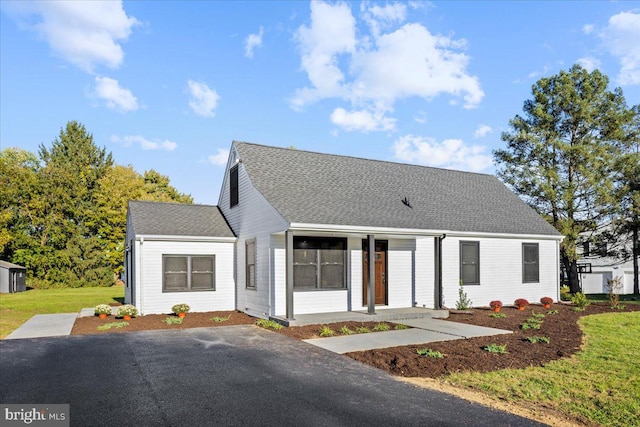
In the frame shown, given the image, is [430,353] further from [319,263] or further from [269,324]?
[319,263]

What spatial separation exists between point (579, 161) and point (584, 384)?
21495 mm

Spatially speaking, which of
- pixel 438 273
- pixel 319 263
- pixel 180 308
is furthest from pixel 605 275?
pixel 180 308

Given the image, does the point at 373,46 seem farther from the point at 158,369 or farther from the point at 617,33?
the point at 158,369

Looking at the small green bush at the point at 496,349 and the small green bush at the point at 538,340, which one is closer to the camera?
the small green bush at the point at 496,349

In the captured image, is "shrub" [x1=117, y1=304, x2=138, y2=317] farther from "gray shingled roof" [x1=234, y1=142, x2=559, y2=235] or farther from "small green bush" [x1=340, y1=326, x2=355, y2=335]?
"small green bush" [x1=340, y1=326, x2=355, y2=335]

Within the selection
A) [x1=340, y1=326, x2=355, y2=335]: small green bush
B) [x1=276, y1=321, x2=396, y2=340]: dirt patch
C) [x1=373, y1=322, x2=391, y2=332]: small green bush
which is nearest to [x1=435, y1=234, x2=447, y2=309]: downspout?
[x1=276, y1=321, x2=396, y2=340]: dirt patch

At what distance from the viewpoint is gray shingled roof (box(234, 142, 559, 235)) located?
14.7m

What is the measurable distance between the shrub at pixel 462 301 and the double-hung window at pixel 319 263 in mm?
4923

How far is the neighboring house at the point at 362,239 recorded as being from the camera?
46.0 feet

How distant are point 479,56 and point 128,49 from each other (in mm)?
12064

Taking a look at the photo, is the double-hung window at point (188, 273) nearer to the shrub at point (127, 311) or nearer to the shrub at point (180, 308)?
the shrub at point (180, 308)

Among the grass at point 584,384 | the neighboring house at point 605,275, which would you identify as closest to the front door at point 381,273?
the grass at point 584,384

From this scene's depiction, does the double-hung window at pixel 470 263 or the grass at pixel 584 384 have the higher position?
the double-hung window at pixel 470 263

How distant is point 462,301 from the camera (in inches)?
671
